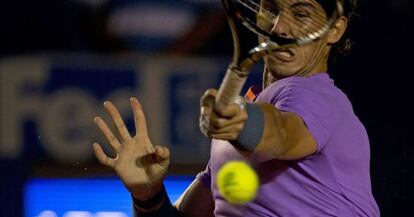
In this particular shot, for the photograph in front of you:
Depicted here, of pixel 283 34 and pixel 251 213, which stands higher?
pixel 283 34

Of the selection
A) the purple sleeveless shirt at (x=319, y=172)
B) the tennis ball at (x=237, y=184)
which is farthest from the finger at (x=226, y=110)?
the purple sleeveless shirt at (x=319, y=172)

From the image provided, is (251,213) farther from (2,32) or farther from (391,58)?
(2,32)

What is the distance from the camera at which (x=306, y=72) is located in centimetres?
194

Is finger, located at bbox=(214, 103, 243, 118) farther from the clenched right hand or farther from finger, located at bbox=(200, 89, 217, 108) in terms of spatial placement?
the clenched right hand

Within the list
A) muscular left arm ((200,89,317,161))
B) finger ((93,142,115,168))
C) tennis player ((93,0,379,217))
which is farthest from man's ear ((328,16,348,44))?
finger ((93,142,115,168))

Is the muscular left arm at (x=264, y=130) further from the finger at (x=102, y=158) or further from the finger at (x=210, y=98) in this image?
the finger at (x=102, y=158)

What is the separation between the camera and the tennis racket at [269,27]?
153cm

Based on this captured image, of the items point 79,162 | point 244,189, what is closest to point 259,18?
point 244,189

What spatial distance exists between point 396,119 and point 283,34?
3.19ft

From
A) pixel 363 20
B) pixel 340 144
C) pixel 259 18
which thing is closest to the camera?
pixel 340 144

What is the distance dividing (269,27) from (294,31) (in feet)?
0.32

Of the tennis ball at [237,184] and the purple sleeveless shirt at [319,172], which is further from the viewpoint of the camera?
the purple sleeveless shirt at [319,172]

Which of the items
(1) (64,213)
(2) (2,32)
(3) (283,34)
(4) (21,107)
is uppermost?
(3) (283,34)

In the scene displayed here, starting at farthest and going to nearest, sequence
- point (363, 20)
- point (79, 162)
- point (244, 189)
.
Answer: point (79, 162), point (363, 20), point (244, 189)
